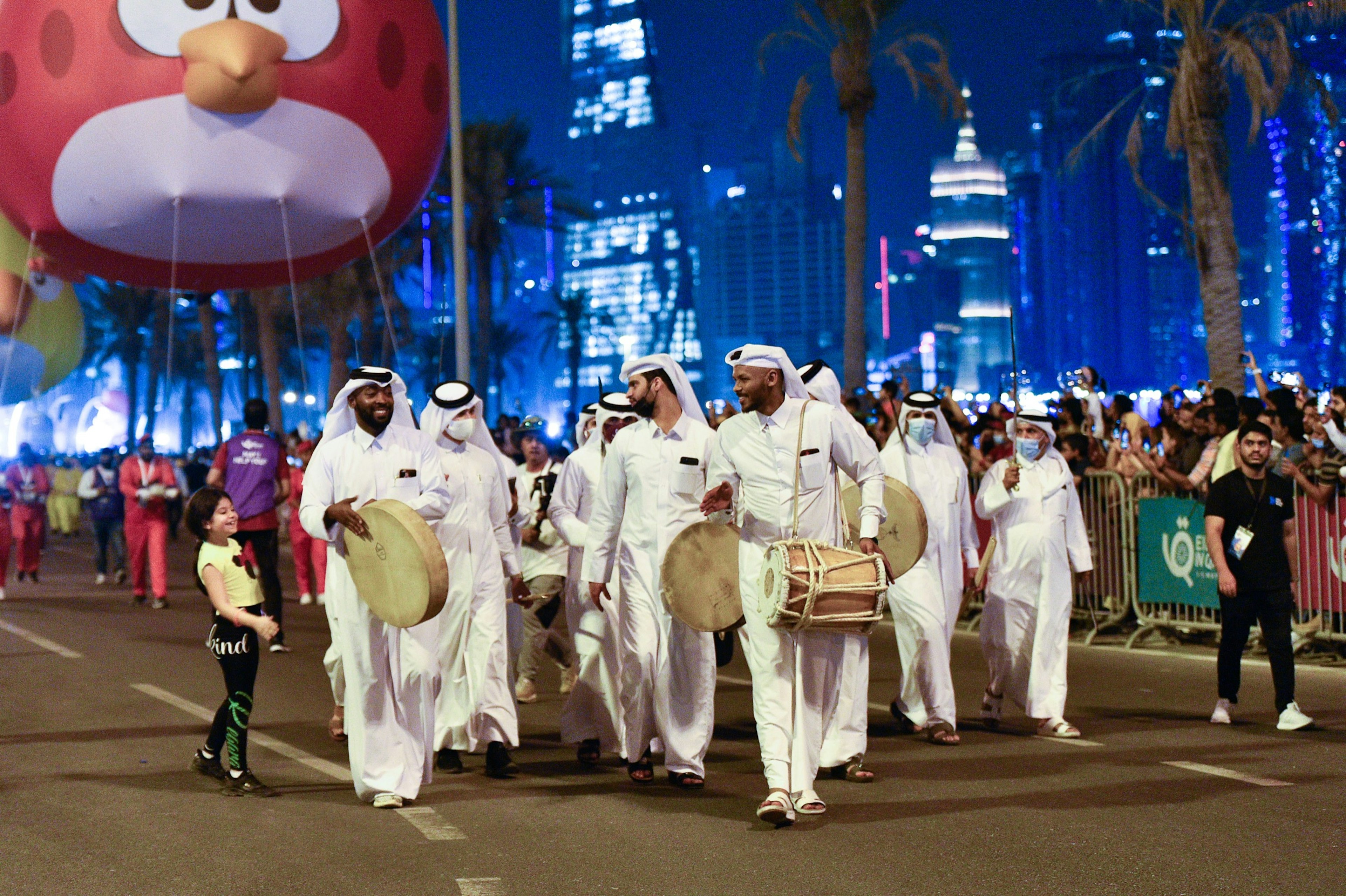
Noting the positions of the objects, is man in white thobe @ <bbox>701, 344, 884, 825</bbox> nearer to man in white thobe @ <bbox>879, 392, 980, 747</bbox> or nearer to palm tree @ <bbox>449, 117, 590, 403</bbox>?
man in white thobe @ <bbox>879, 392, 980, 747</bbox>

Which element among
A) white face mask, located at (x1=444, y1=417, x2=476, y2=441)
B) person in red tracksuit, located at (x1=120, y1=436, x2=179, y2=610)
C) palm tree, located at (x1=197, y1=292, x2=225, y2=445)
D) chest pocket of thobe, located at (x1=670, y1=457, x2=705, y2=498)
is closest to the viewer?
chest pocket of thobe, located at (x1=670, y1=457, x2=705, y2=498)

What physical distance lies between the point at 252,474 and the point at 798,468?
27.0ft

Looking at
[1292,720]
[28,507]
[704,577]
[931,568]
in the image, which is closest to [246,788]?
[704,577]

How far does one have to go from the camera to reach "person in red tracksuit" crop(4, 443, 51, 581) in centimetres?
2150

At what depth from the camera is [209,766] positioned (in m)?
8.27

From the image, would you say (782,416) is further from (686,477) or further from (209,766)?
(209,766)

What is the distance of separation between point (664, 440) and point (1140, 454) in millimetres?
7310

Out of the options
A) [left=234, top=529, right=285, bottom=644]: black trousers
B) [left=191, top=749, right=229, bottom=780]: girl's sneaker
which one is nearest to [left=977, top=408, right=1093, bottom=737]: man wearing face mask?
[left=191, top=749, right=229, bottom=780]: girl's sneaker

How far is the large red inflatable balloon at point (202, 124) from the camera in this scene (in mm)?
12398

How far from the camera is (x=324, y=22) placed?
12906mm

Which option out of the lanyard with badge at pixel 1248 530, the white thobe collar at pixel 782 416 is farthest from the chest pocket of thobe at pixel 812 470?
the lanyard with badge at pixel 1248 530

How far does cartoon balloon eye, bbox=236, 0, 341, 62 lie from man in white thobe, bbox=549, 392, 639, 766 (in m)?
4.18

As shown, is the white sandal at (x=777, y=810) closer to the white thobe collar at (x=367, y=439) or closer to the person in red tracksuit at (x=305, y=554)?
the white thobe collar at (x=367, y=439)

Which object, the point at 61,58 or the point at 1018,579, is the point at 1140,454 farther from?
the point at 61,58
